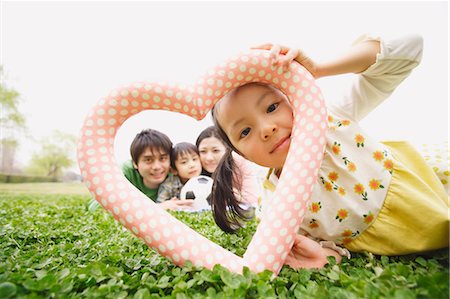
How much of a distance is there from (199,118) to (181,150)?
3.06 metres

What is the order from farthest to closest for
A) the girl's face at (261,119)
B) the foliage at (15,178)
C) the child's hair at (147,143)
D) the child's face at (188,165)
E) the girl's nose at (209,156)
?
the foliage at (15,178) → the girl's nose at (209,156) → the child's face at (188,165) → the child's hair at (147,143) → the girl's face at (261,119)

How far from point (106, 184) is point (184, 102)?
43 centimetres

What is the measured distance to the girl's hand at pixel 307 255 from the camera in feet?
4.09

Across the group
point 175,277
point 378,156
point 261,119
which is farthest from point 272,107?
point 175,277

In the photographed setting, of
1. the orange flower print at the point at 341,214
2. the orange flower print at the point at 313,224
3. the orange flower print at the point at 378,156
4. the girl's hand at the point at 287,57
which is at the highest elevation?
the girl's hand at the point at 287,57

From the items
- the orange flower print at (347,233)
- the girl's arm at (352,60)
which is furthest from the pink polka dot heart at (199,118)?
the orange flower print at (347,233)

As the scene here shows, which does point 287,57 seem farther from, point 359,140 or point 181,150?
point 181,150

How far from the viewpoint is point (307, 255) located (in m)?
1.29

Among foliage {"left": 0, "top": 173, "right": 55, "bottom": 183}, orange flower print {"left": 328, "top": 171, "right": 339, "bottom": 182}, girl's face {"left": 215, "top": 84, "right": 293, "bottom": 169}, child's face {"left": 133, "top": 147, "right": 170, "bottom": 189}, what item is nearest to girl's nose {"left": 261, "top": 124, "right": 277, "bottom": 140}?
girl's face {"left": 215, "top": 84, "right": 293, "bottom": 169}

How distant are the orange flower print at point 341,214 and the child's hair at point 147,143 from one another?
3.10 metres

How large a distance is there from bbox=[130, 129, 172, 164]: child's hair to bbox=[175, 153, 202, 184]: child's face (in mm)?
212

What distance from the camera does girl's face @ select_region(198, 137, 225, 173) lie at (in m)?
4.44

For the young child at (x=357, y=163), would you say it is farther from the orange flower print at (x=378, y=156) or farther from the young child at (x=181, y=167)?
the young child at (x=181, y=167)

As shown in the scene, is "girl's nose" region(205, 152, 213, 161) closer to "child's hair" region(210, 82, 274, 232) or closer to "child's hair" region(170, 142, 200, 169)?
"child's hair" region(170, 142, 200, 169)
